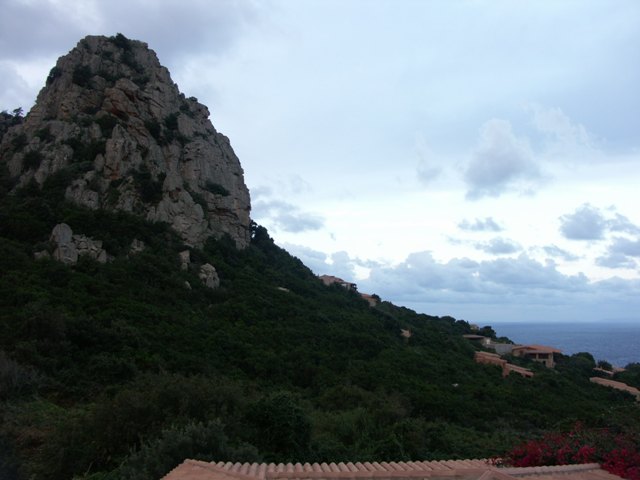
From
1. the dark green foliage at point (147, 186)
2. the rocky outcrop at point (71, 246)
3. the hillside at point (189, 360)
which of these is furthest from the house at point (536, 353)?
the rocky outcrop at point (71, 246)

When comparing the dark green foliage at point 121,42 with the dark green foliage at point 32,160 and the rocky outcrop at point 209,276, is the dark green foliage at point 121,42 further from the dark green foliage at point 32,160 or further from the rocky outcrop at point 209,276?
the rocky outcrop at point 209,276

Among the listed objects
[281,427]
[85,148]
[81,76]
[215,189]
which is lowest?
[281,427]

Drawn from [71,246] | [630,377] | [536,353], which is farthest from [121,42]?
[630,377]

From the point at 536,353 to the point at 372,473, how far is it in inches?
1754

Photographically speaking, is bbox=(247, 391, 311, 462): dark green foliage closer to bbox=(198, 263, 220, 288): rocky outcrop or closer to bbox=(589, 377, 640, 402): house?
bbox=(198, 263, 220, 288): rocky outcrop

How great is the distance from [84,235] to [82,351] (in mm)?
10115

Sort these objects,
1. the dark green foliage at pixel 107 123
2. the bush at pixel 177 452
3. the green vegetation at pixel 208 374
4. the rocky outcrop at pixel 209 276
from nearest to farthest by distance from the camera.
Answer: the bush at pixel 177 452 < the green vegetation at pixel 208 374 < the rocky outcrop at pixel 209 276 < the dark green foliage at pixel 107 123

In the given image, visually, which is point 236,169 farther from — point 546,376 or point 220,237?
point 546,376

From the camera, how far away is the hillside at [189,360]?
9.23 m

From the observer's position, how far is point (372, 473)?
648cm

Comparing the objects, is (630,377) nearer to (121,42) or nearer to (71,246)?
(71,246)

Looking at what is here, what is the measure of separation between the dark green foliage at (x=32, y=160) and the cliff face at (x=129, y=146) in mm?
57

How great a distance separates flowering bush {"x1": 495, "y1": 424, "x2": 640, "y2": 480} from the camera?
7.27 meters

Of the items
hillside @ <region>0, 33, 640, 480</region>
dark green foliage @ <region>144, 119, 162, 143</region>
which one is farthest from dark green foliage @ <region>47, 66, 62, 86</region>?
dark green foliage @ <region>144, 119, 162, 143</region>
